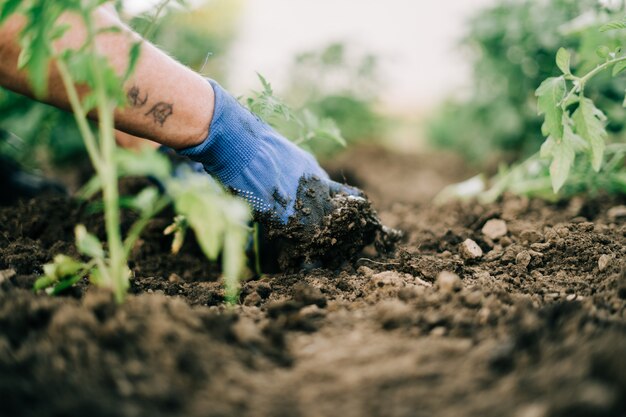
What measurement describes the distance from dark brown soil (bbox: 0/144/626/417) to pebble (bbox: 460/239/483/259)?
0.06 metres

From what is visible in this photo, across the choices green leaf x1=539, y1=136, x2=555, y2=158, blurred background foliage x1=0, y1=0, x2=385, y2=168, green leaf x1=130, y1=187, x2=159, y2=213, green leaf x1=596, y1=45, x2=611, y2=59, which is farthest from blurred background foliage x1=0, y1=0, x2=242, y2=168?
green leaf x1=596, y1=45, x2=611, y2=59

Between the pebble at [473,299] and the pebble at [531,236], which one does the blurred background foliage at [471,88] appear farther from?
the pebble at [473,299]

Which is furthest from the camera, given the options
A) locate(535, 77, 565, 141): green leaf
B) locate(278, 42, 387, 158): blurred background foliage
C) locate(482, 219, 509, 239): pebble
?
locate(278, 42, 387, 158): blurred background foliage

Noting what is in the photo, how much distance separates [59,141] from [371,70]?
2.67m

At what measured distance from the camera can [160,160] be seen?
0.99 metres

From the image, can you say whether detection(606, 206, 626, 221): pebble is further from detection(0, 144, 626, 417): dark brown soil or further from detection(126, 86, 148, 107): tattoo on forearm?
detection(126, 86, 148, 107): tattoo on forearm

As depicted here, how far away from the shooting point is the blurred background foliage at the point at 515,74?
306 centimetres

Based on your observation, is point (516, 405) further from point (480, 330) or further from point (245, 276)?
point (245, 276)

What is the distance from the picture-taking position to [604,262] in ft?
5.36

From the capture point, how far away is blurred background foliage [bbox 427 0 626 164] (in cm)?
306

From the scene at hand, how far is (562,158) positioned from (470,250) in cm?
44

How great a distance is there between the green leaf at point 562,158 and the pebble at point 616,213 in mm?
752

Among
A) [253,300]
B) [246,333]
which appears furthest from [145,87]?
[246,333]

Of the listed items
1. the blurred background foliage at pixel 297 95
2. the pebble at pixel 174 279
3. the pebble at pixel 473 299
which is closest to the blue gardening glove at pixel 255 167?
the pebble at pixel 174 279
